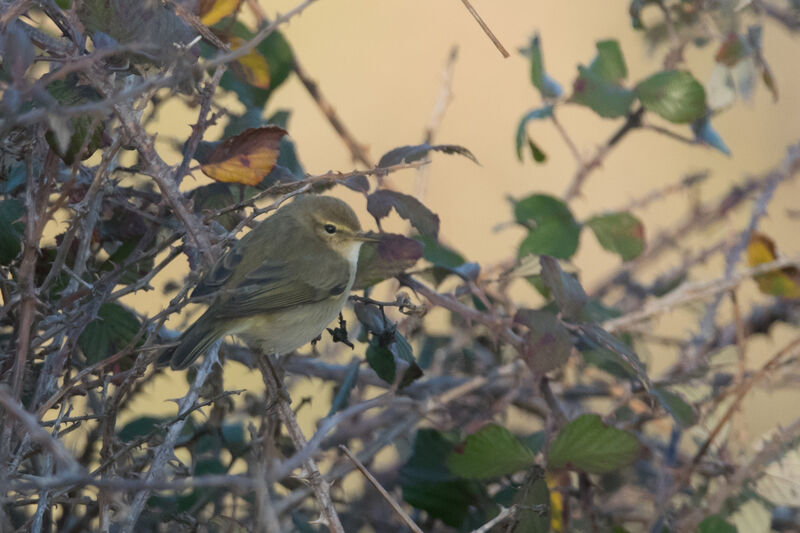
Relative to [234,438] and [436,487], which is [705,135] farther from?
[234,438]

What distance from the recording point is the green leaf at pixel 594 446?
6.49ft

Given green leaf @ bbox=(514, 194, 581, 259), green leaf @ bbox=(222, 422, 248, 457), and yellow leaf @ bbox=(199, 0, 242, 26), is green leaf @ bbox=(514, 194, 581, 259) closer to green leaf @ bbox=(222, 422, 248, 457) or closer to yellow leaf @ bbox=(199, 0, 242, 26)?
green leaf @ bbox=(222, 422, 248, 457)

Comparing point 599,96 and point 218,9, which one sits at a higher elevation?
point 218,9

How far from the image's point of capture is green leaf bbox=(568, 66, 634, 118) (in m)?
2.53

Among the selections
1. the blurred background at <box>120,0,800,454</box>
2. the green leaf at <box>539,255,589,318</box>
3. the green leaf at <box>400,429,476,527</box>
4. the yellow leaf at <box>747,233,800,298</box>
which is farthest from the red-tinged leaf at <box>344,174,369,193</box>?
the blurred background at <box>120,0,800,454</box>

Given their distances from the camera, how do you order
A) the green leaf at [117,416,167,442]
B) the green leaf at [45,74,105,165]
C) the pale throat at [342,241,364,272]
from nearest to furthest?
the green leaf at [45,74,105,165]
the green leaf at [117,416,167,442]
the pale throat at [342,241,364,272]

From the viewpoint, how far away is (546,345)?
1.96 metres

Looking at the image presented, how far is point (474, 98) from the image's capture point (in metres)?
5.31

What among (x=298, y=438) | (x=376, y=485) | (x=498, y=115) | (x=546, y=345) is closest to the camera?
(x=376, y=485)

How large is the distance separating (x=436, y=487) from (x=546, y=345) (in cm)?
61

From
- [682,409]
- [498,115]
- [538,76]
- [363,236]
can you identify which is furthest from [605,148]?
[498,115]

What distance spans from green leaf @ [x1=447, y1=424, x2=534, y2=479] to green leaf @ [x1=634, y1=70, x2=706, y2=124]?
1037 mm

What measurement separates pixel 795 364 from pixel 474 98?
10.2 feet

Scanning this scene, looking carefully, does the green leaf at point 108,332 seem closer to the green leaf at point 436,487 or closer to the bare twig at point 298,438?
the bare twig at point 298,438
